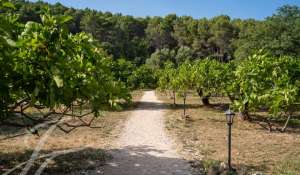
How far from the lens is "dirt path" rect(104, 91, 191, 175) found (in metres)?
10.8

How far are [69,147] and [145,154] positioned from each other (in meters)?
2.63

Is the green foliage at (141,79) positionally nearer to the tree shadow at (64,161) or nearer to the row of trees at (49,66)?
the tree shadow at (64,161)

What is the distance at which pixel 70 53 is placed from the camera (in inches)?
245

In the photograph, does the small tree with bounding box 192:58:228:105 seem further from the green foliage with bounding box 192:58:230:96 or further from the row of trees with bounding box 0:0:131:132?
the row of trees with bounding box 0:0:131:132

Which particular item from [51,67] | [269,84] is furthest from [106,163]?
[269,84]

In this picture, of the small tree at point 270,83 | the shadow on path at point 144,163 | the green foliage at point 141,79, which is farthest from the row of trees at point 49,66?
the green foliage at point 141,79

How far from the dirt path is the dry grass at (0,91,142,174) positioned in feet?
1.56

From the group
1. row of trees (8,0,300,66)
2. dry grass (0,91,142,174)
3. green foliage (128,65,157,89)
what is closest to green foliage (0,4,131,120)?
dry grass (0,91,142,174)

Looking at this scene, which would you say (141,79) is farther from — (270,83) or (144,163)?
(144,163)

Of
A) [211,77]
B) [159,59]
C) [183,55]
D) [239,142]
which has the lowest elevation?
[239,142]

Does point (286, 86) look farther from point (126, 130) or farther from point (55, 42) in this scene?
point (55, 42)

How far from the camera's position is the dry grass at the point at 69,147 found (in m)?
10.8

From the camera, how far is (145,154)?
12789 mm

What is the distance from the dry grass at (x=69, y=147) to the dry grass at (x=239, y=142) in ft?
9.26
